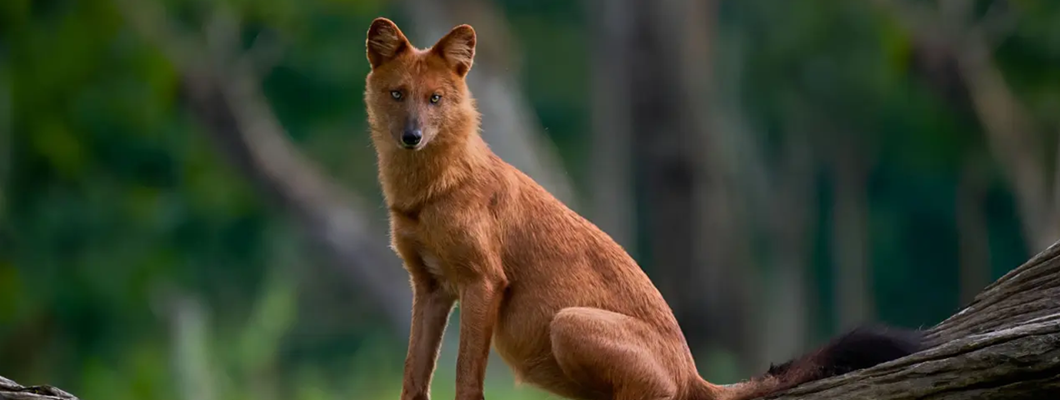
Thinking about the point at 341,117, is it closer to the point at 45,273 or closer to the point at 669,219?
the point at 45,273

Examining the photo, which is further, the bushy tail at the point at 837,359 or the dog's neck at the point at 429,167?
the dog's neck at the point at 429,167

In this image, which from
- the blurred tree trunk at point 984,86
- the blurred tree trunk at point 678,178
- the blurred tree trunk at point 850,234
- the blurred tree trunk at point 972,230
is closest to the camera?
the blurred tree trunk at point 678,178

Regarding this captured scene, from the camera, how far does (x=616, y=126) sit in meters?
18.3

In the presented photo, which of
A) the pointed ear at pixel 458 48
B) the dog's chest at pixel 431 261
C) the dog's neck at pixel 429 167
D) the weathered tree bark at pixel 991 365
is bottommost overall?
the weathered tree bark at pixel 991 365

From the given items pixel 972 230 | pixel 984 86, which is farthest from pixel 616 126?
pixel 972 230

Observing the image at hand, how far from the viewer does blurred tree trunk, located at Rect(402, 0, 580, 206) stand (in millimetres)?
18703

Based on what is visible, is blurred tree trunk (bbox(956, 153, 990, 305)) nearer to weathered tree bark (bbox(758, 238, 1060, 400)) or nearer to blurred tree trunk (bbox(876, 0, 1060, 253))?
blurred tree trunk (bbox(876, 0, 1060, 253))

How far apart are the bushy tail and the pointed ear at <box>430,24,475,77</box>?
1.90 meters

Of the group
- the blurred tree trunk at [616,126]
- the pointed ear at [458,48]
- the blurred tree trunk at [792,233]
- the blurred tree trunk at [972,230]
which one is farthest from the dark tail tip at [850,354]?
the blurred tree trunk at [792,233]

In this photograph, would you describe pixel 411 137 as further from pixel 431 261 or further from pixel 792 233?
pixel 792 233

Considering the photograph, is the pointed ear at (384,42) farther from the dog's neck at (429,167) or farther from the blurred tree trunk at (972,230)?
the blurred tree trunk at (972,230)

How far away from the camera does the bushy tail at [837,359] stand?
5.61 metres

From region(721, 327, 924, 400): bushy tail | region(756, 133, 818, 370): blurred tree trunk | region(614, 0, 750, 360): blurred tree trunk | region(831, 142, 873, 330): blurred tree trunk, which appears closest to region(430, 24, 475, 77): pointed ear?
region(721, 327, 924, 400): bushy tail

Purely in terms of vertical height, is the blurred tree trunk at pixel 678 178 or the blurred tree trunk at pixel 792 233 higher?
the blurred tree trunk at pixel 792 233
